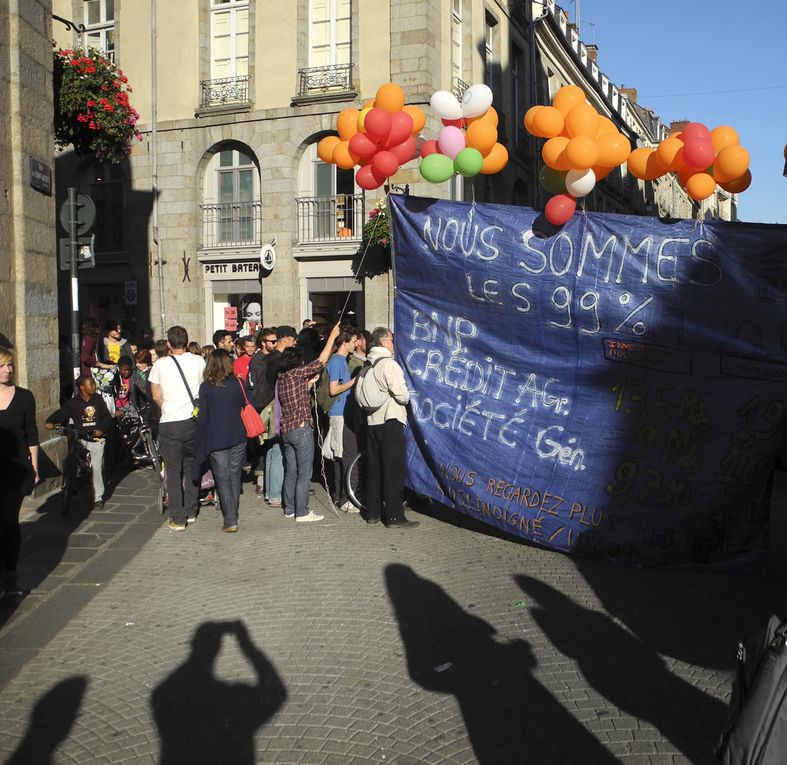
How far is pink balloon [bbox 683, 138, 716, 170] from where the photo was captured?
637 cm

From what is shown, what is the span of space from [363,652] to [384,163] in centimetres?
442

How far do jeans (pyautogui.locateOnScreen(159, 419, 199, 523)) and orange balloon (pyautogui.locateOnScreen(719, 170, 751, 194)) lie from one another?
492 centimetres

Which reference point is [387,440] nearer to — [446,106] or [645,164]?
[446,106]

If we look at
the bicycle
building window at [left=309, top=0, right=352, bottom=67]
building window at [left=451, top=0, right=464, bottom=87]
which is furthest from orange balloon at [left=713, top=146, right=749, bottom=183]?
building window at [left=451, top=0, right=464, bottom=87]

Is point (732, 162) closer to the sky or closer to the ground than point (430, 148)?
closer to the ground

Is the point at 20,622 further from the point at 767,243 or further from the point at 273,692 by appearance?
the point at 767,243

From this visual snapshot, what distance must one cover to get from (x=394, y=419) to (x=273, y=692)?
3.67 metres

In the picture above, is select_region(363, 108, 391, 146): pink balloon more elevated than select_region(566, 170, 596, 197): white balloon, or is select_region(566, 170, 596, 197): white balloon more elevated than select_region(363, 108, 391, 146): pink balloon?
select_region(363, 108, 391, 146): pink balloon

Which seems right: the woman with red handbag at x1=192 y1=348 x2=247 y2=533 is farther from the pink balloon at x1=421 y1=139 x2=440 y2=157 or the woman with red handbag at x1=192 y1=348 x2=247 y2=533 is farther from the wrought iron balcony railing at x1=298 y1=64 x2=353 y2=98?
the wrought iron balcony railing at x1=298 y1=64 x2=353 y2=98

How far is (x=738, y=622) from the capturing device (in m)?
5.41

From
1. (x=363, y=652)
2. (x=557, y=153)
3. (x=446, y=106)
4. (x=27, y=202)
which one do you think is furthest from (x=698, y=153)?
(x=27, y=202)

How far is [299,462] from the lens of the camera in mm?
8234

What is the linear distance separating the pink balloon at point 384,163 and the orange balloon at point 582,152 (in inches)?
68.4

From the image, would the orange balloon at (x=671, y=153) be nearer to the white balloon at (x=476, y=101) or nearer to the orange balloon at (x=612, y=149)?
the orange balloon at (x=612, y=149)
